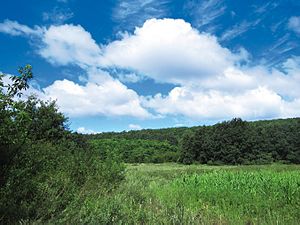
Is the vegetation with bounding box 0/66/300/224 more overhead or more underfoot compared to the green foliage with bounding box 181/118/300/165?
more underfoot

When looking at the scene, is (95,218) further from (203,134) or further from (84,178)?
(203,134)

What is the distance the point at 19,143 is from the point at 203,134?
84534 mm

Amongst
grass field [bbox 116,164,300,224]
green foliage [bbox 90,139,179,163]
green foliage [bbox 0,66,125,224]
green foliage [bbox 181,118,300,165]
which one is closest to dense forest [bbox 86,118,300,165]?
green foliage [bbox 181,118,300,165]

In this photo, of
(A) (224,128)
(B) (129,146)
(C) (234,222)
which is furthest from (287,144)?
(C) (234,222)

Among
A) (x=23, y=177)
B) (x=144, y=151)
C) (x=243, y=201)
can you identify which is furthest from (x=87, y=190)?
(x=144, y=151)

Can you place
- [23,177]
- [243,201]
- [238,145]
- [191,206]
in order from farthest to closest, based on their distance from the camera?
[238,145] → [243,201] → [191,206] → [23,177]

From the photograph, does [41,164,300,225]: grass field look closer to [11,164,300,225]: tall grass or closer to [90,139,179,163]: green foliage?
[11,164,300,225]: tall grass

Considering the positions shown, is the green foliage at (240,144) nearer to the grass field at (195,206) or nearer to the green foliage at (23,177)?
the grass field at (195,206)

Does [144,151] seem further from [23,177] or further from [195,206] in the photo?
[23,177]

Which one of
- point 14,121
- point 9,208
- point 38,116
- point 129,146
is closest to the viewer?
point 14,121

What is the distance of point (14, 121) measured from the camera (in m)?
6.70

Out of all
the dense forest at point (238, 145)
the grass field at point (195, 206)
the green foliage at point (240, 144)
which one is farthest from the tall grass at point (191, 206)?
the dense forest at point (238, 145)

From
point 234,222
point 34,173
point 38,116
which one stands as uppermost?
point 38,116

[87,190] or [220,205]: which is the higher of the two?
[87,190]
